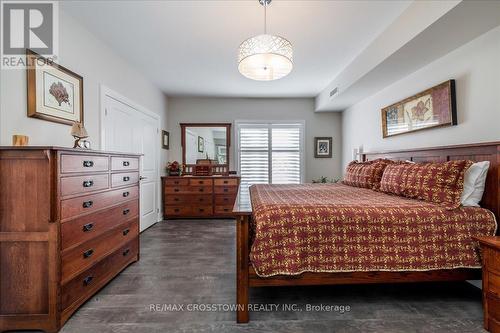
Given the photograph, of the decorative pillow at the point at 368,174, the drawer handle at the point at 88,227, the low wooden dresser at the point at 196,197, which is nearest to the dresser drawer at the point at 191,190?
the low wooden dresser at the point at 196,197

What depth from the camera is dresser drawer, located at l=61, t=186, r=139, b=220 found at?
1.70 meters

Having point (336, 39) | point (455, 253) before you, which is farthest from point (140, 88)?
point (455, 253)

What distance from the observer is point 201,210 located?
484 cm

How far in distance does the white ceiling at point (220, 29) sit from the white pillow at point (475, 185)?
1496 mm

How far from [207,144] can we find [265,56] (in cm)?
342

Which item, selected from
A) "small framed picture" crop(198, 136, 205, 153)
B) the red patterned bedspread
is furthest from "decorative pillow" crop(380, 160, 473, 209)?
"small framed picture" crop(198, 136, 205, 153)

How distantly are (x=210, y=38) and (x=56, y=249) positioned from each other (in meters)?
2.46

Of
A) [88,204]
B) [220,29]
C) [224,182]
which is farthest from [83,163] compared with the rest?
[224,182]

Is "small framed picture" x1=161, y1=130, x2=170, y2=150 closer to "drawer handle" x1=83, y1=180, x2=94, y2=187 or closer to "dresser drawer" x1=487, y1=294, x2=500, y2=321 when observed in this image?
"drawer handle" x1=83, y1=180, x2=94, y2=187

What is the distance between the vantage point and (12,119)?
1.82 meters

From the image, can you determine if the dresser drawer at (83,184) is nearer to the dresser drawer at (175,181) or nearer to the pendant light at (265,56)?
the pendant light at (265,56)

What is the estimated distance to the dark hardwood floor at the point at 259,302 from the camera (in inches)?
65.2

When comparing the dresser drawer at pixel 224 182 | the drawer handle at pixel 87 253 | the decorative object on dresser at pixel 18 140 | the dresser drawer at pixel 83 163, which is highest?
the decorative object on dresser at pixel 18 140

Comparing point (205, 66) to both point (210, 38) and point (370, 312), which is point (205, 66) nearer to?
point (210, 38)
